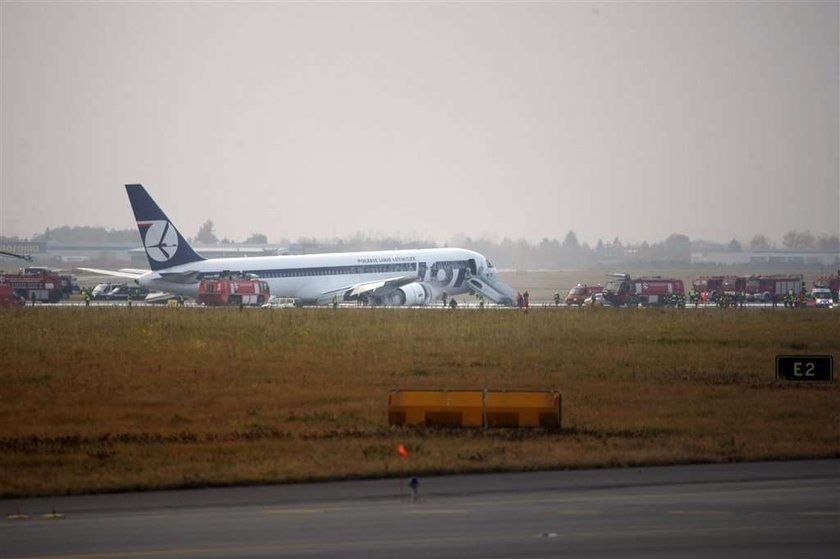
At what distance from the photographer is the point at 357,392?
34.6 metres

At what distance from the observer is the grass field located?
78.2ft

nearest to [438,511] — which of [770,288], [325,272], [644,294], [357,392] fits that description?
[357,392]

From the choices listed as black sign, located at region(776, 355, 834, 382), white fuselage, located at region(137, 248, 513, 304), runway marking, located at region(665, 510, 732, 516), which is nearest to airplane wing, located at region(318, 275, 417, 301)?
white fuselage, located at region(137, 248, 513, 304)

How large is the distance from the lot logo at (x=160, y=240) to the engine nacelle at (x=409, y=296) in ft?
47.7

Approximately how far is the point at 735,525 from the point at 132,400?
20.7 meters

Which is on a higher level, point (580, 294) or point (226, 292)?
point (226, 292)

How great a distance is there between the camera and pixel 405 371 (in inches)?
1543

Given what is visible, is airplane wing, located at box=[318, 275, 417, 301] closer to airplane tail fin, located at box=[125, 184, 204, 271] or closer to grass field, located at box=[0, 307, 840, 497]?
airplane tail fin, located at box=[125, 184, 204, 271]

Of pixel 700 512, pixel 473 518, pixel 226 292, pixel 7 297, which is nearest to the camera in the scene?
pixel 473 518

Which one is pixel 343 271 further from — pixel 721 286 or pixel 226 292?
pixel 721 286

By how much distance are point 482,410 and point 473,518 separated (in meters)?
10.2

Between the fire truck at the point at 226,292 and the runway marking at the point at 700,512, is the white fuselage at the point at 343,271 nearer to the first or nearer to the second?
the fire truck at the point at 226,292

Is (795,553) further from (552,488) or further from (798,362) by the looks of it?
(798,362)

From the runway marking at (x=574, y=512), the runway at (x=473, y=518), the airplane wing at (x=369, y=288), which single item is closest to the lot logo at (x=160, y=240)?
the airplane wing at (x=369, y=288)
